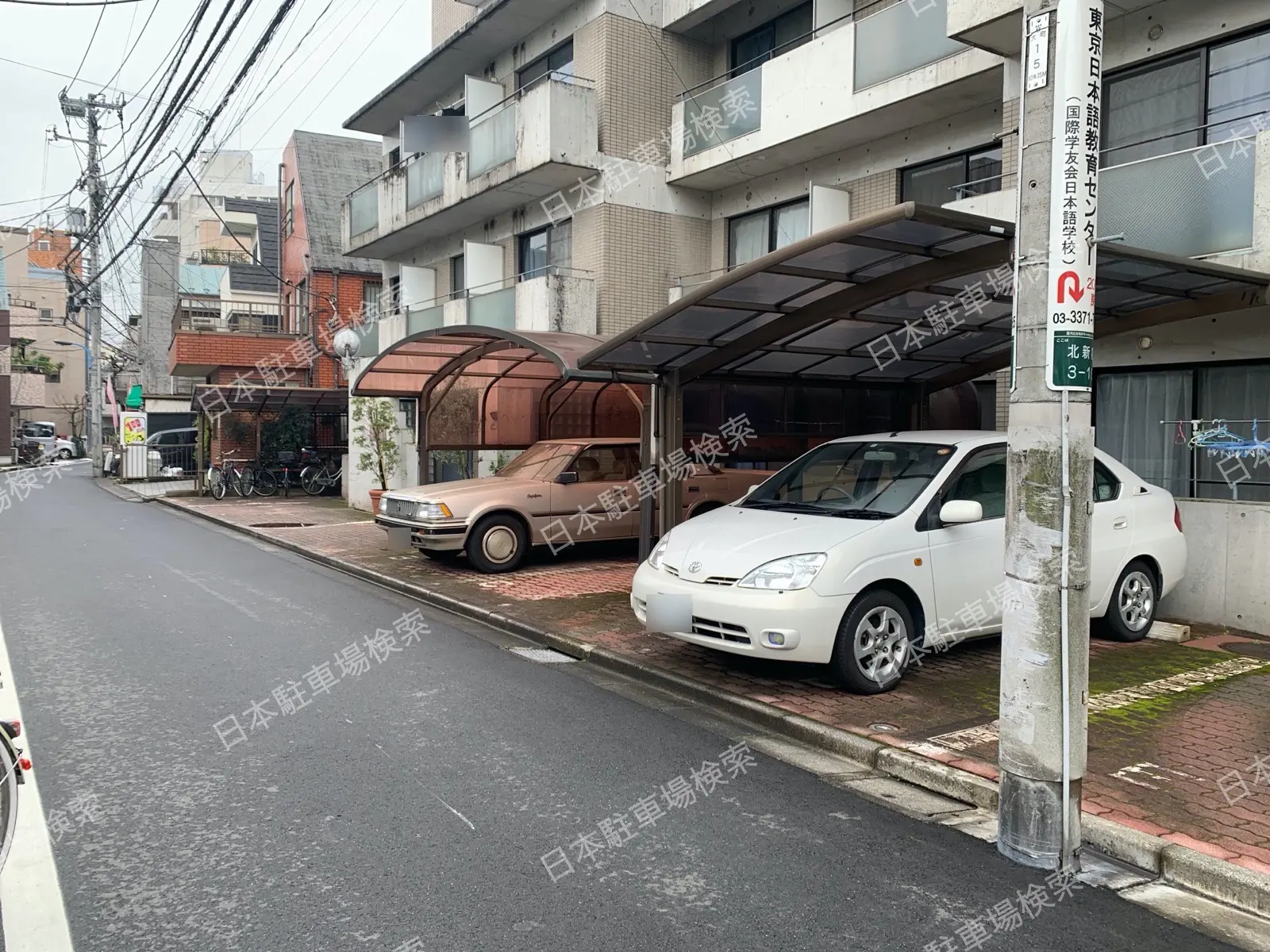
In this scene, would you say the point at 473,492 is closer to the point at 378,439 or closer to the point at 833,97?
the point at 833,97

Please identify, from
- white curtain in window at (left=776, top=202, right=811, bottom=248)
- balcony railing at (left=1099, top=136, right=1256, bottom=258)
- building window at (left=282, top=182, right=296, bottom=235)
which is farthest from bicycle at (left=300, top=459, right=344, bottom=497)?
balcony railing at (left=1099, top=136, right=1256, bottom=258)

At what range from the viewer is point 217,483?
24.2 metres

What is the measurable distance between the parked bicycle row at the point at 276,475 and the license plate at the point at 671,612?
19.9 m

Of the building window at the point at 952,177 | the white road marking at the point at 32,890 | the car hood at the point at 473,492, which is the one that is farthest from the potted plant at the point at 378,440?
the white road marking at the point at 32,890

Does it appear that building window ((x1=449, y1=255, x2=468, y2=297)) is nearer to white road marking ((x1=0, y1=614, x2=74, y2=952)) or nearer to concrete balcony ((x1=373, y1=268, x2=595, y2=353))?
concrete balcony ((x1=373, y1=268, x2=595, y2=353))

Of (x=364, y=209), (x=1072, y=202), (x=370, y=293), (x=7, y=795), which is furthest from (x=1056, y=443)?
(x=370, y=293)

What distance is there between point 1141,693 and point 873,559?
2.02 m

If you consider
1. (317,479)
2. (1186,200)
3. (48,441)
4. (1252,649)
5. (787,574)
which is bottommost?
(1252,649)

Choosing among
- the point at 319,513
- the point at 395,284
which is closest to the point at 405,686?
the point at 319,513

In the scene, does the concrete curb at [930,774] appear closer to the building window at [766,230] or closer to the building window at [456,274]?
the building window at [766,230]

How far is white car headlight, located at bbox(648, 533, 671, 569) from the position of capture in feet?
23.1

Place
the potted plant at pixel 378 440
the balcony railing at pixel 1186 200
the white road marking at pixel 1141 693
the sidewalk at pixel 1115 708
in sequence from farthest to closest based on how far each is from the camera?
1. the potted plant at pixel 378 440
2. the balcony railing at pixel 1186 200
3. the white road marking at pixel 1141 693
4. the sidewalk at pixel 1115 708

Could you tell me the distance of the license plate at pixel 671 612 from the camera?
648cm

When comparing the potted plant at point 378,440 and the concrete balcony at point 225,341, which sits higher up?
the concrete balcony at point 225,341
